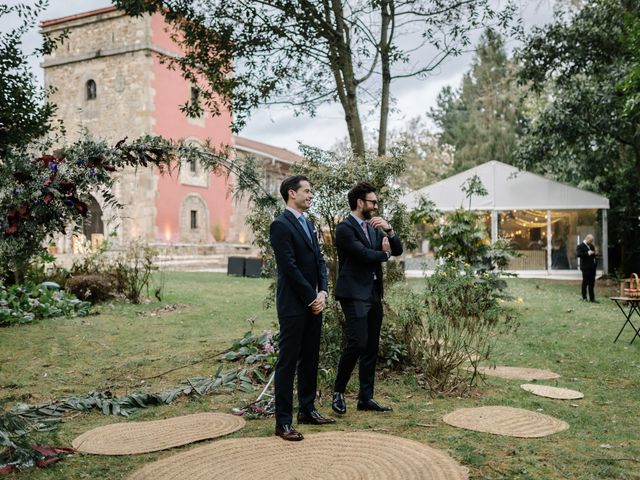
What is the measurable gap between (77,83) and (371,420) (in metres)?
29.0

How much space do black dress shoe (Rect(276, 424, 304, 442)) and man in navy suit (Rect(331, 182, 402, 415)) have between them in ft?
2.39

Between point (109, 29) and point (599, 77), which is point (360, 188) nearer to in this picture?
point (599, 77)

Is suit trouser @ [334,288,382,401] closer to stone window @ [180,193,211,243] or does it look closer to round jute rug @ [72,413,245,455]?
round jute rug @ [72,413,245,455]

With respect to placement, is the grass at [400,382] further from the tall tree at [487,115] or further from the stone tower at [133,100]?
the tall tree at [487,115]

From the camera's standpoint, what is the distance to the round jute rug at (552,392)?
19.0 ft

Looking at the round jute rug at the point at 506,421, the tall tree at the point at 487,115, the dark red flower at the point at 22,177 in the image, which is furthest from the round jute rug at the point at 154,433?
the tall tree at the point at 487,115

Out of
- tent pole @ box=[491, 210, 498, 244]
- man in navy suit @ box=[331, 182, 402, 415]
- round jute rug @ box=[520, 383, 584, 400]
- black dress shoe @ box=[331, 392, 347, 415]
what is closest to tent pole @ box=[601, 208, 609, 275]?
tent pole @ box=[491, 210, 498, 244]

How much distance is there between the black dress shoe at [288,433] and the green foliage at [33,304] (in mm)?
Answer: 7553

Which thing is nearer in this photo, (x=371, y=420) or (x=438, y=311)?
(x=371, y=420)

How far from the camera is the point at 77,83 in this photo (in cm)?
2947

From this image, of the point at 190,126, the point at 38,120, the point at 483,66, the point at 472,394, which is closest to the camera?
the point at 472,394

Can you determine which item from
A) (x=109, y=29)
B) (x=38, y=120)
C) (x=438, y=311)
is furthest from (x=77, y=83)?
(x=438, y=311)

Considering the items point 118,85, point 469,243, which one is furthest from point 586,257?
point 118,85

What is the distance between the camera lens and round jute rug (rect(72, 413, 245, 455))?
168 inches
